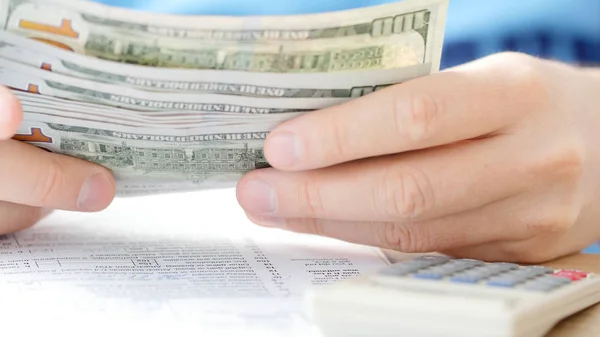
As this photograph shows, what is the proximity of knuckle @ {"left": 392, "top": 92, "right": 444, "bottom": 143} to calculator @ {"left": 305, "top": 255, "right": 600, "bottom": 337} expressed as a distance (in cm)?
12

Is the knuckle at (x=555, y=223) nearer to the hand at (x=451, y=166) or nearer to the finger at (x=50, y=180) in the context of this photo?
the hand at (x=451, y=166)

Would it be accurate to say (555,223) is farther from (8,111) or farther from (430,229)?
(8,111)

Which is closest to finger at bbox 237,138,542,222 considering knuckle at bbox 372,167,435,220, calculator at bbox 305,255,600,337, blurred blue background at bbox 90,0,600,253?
knuckle at bbox 372,167,435,220

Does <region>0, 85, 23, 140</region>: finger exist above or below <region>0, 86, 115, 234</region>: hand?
above

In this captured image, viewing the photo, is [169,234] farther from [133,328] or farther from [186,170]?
[133,328]

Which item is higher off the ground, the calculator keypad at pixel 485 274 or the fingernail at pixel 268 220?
the calculator keypad at pixel 485 274

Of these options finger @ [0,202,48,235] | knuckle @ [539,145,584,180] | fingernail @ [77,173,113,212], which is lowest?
finger @ [0,202,48,235]

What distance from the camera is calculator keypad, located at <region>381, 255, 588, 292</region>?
46cm

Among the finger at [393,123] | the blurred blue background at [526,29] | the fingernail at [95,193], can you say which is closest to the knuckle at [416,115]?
the finger at [393,123]

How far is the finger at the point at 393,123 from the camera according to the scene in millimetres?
555

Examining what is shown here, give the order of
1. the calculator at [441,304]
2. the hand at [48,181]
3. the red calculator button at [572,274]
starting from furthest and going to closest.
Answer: the hand at [48,181]
the red calculator button at [572,274]
the calculator at [441,304]

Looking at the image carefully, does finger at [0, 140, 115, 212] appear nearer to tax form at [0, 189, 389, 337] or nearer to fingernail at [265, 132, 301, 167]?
tax form at [0, 189, 389, 337]

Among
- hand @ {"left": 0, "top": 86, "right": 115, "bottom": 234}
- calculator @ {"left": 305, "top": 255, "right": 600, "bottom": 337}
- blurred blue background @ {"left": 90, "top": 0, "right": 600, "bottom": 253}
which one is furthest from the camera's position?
blurred blue background @ {"left": 90, "top": 0, "right": 600, "bottom": 253}

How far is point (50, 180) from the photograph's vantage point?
2.03 feet
